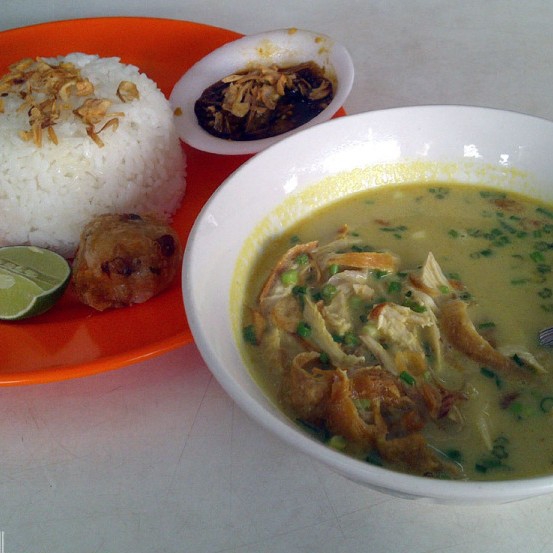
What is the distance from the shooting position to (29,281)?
2363mm

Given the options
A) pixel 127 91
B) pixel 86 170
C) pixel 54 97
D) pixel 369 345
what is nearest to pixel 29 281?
pixel 86 170

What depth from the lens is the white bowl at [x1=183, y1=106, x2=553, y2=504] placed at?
179 cm

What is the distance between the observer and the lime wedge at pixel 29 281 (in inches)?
90.4

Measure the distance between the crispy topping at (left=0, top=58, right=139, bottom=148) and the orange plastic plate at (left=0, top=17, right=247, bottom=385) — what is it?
0.50 meters

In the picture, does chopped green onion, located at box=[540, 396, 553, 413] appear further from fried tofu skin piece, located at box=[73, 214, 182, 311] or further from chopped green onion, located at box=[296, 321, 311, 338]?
fried tofu skin piece, located at box=[73, 214, 182, 311]

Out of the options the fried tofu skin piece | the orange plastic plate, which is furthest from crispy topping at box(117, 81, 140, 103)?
the fried tofu skin piece

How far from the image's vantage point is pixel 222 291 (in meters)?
1.89

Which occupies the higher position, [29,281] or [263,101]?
[263,101]

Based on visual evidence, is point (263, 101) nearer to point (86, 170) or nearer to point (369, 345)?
point (86, 170)

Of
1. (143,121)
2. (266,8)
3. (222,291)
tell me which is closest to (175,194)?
(143,121)

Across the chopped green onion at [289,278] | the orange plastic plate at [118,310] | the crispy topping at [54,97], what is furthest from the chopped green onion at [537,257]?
the crispy topping at [54,97]

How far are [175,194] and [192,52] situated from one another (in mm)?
1008

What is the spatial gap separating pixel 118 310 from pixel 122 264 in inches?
6.6

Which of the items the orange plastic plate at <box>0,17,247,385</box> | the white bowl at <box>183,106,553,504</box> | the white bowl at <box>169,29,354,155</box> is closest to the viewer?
the white bowl at <box>183,106,553,504</box>
